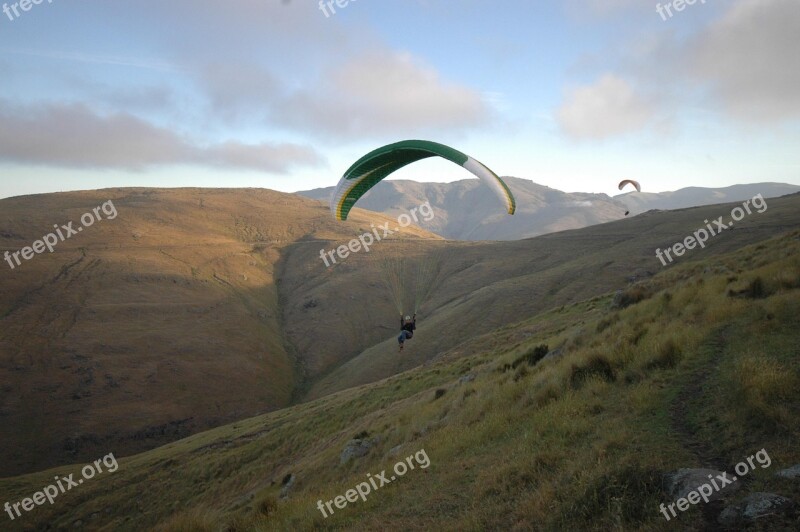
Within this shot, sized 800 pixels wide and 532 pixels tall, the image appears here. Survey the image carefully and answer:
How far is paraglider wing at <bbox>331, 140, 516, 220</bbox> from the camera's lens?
19.7m

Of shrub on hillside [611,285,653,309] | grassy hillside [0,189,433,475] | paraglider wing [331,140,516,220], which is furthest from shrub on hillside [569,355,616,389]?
grassy hillside [0,189,433,475]

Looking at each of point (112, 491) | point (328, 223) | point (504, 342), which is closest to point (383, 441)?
point (504, 342)

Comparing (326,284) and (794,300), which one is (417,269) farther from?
(794,300)

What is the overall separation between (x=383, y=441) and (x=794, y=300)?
11407 millimetres

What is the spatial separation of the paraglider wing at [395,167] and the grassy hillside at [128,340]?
36.5m

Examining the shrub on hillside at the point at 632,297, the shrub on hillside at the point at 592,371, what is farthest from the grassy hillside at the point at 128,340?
the shrub on hillside at the point at 592,371

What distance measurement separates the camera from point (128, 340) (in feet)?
185

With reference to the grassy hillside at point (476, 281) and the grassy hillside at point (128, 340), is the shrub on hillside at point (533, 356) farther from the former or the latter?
the grassy hillside at point (128, 340)

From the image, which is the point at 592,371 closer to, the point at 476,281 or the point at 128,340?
the point at 128,340

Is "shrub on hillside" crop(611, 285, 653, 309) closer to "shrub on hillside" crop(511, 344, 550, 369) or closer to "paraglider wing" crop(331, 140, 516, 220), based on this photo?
"shrub on hillside" crop(511, 344, 550, 369)

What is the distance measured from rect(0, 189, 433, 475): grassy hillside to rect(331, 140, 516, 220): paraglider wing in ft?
120

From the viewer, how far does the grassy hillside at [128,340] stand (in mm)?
44500

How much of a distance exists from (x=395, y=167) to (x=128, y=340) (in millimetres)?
49554

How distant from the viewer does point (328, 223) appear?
125312mm
